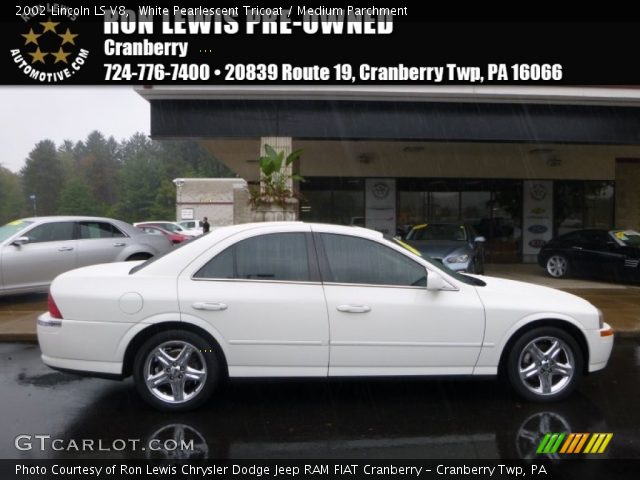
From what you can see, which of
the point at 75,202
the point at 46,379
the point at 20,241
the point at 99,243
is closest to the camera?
the point at 46,379

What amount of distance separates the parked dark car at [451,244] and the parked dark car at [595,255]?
9.15 ft

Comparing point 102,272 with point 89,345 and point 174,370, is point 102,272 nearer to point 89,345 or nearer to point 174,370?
point 89,345

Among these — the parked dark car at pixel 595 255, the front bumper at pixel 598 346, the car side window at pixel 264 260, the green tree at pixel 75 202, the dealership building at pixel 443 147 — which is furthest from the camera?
the green tree at pixel 75 202

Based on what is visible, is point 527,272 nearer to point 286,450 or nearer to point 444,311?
point 444,311

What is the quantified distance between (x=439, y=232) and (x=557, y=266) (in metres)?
3.50

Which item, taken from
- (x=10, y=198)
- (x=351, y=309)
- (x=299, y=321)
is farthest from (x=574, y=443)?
(x=10, y=198)

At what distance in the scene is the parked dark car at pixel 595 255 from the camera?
1171 centimetres

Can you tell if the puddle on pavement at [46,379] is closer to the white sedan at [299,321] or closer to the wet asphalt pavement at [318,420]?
the wet asphalt pavement at [318,420]

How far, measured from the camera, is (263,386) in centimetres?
522

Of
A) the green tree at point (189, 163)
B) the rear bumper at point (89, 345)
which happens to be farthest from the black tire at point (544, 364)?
the green tree at point (189, 163)

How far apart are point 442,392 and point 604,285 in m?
8.49

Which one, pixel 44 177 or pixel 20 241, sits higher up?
pixel 44 177

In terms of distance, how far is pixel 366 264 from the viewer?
184 inches

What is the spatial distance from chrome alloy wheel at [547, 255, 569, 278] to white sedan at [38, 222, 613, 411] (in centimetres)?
887
